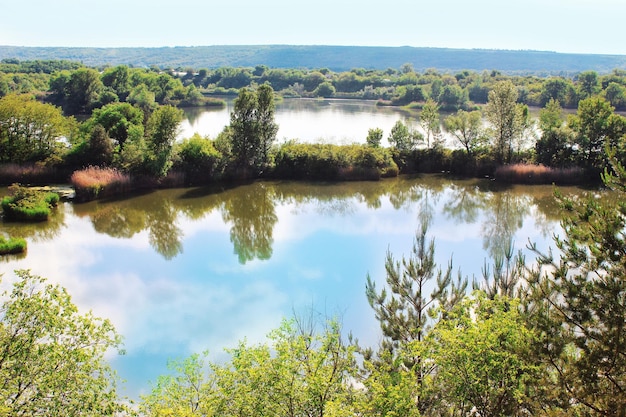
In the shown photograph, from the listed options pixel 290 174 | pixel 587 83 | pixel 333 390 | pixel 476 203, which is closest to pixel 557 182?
pixel 476 203

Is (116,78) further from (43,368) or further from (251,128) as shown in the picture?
(43,368)

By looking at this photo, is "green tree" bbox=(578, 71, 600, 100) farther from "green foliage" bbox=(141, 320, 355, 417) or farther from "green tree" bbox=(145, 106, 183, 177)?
"green foliage" bbox=(141, 320, 355, 417)

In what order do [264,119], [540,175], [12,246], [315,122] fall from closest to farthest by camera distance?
1. [12,246]
2. [540,175]
3. [264,119]
4. [315,122]


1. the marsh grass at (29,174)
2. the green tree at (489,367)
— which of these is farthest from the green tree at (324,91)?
the green tree at (489,367)

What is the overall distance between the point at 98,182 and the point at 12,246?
8.07 meters

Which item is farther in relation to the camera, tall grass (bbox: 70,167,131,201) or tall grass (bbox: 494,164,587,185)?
tall grass (bbox: 494,164,587,185)

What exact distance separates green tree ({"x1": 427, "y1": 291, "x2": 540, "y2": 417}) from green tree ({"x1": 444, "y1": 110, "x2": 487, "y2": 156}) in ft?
90.1

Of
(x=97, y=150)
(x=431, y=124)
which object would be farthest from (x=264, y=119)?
(x=431, y=124)

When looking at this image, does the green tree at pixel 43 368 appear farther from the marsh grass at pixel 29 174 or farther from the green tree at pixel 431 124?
the green tree at pixel 431 124

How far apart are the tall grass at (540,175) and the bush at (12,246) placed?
25.0m

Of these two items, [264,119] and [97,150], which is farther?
[264,119]

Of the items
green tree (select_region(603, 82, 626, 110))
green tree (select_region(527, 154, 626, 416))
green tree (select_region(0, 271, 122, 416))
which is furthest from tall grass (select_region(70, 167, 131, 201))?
green tree (select_region(603, 82, 626, 110))

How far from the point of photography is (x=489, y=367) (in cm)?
734

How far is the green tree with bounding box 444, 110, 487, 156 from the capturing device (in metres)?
33.5
